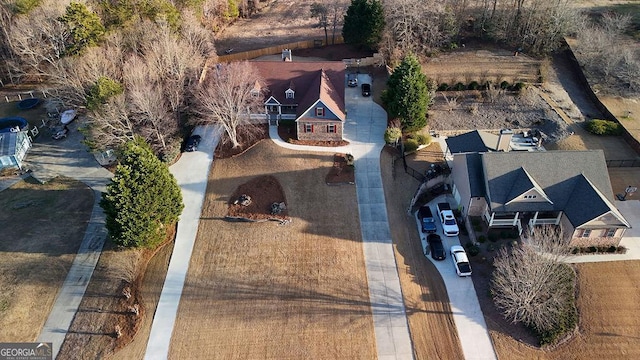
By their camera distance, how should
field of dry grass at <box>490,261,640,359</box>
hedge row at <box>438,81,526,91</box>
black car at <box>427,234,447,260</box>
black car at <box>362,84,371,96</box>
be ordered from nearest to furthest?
field of dry grass at <box>490,261,640,359</box>, black car at <box>427,234,447,260</box>, hedge row at <box>438,81,526,91</box>, black car at <box>362,84,371,96</box>

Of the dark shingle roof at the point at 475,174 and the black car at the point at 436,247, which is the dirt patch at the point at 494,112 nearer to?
the dark shingle roof at the point at 475,174

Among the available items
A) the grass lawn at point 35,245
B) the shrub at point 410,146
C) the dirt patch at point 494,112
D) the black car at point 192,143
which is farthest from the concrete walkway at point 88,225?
the dirt patch at point 494,112

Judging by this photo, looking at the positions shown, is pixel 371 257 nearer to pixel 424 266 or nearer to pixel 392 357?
pixel 424 266

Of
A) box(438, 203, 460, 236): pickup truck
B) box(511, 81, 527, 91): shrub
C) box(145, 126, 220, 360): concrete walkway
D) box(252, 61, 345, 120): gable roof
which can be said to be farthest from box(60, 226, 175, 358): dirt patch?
box(511, 81, 527, 91): shrub

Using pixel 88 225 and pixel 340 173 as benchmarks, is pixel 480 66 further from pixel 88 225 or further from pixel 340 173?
pixel 88 225

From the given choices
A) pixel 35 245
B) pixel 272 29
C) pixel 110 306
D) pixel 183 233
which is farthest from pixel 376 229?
pixel 272 29

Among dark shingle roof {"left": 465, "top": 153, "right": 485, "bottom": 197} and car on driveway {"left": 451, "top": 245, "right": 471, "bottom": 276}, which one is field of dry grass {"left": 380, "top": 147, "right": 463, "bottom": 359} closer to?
car on driveway {"left": 451, "top": 245, "right": 471, "bottom": 276}
